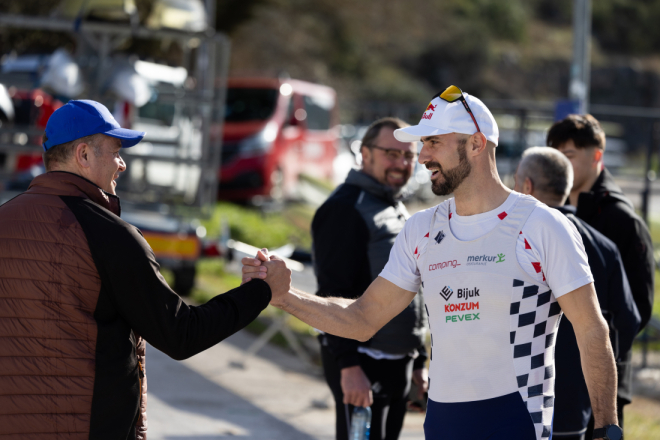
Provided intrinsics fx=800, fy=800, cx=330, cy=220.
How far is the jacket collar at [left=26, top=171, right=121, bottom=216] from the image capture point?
2.71 metres

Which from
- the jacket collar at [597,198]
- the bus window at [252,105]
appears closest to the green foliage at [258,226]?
the bus window at [252,105]

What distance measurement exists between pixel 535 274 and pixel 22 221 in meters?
1.73

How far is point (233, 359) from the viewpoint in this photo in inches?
310

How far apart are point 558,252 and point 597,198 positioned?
5.00 ft

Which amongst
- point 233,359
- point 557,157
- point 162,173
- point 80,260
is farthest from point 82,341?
point 162,173

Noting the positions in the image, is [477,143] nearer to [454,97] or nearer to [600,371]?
[454,97]

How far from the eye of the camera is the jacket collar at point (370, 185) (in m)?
4.11

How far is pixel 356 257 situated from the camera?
394cm

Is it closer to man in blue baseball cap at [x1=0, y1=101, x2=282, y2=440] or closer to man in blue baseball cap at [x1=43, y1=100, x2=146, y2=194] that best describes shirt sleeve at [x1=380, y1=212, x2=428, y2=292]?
man in blue baseball cap at [x1=0, y1=101, x2=282, y2=440]

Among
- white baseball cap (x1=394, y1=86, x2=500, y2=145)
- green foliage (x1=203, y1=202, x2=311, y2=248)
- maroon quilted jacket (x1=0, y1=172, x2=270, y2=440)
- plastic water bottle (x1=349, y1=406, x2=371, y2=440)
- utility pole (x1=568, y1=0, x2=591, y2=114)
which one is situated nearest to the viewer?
maroon quilted jacket (x1=0, y1=172, x2=270, y2=440)

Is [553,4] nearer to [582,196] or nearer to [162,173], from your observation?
[162,173]

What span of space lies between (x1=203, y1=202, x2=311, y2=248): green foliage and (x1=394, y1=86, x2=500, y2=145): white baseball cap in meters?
9.22

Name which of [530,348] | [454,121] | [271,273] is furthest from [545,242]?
[271,273]

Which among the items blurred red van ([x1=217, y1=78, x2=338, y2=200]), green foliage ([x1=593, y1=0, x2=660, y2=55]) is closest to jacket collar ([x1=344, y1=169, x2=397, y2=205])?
blurred red van ([x1=217, y1=78, x2=338, y2=200])
